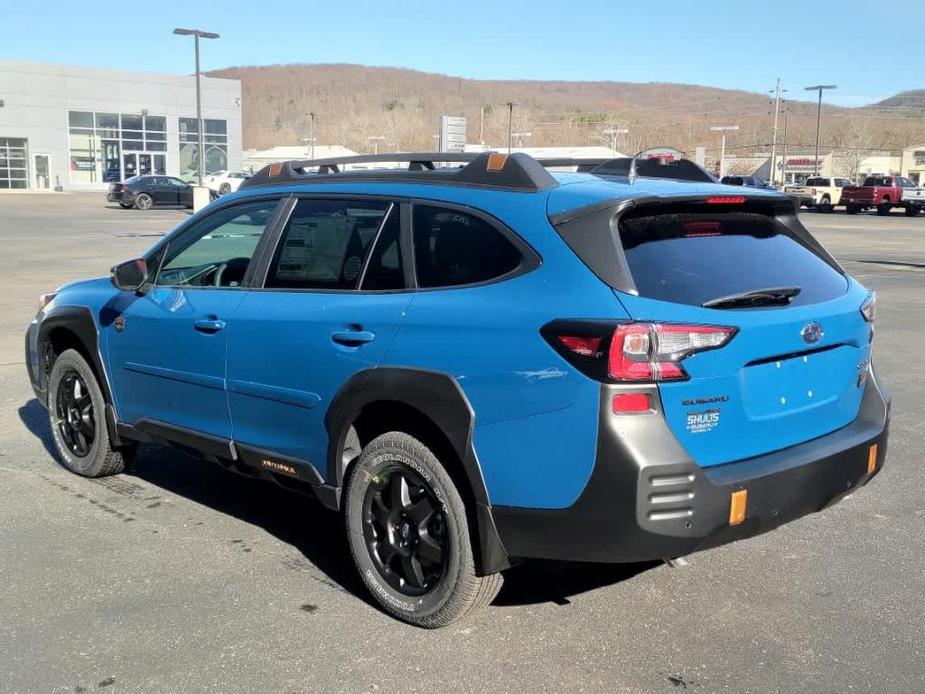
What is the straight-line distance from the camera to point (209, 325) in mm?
4348

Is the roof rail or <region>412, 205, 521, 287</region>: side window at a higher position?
the roof rail

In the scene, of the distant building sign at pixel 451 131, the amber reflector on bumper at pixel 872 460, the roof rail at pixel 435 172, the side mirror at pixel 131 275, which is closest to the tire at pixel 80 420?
the side mirror at pixel 131 275

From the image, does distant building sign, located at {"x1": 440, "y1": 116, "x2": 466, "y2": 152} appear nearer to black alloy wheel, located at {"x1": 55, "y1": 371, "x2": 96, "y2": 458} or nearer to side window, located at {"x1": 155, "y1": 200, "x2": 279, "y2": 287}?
black alloy wheel, located at {"x1": 55, "y1": 371, "x2": 96, "y2": 458}

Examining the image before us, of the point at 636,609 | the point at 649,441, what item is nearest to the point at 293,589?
the point at 636,609

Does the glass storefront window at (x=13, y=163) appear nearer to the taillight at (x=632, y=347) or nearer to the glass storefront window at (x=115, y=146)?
the glass storefront window at (x=115, y=146)

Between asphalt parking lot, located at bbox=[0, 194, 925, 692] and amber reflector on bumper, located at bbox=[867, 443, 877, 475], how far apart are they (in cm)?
58

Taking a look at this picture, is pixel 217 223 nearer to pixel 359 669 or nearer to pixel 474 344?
pixel 474 344

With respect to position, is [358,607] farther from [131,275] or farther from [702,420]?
[131,275]

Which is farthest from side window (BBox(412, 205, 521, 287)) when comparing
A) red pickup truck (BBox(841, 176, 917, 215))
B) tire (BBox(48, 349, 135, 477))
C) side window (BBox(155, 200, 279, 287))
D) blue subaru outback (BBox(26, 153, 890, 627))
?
red pickup truck (BBox(841, 176, 917, 215))

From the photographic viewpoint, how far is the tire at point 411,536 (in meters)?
3.46

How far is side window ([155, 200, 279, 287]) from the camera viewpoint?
4543mm

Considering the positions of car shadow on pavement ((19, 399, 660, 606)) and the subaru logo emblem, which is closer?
the subaru logo emblem

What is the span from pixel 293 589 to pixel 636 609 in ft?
4.73

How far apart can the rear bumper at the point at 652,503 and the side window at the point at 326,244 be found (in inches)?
52.0
